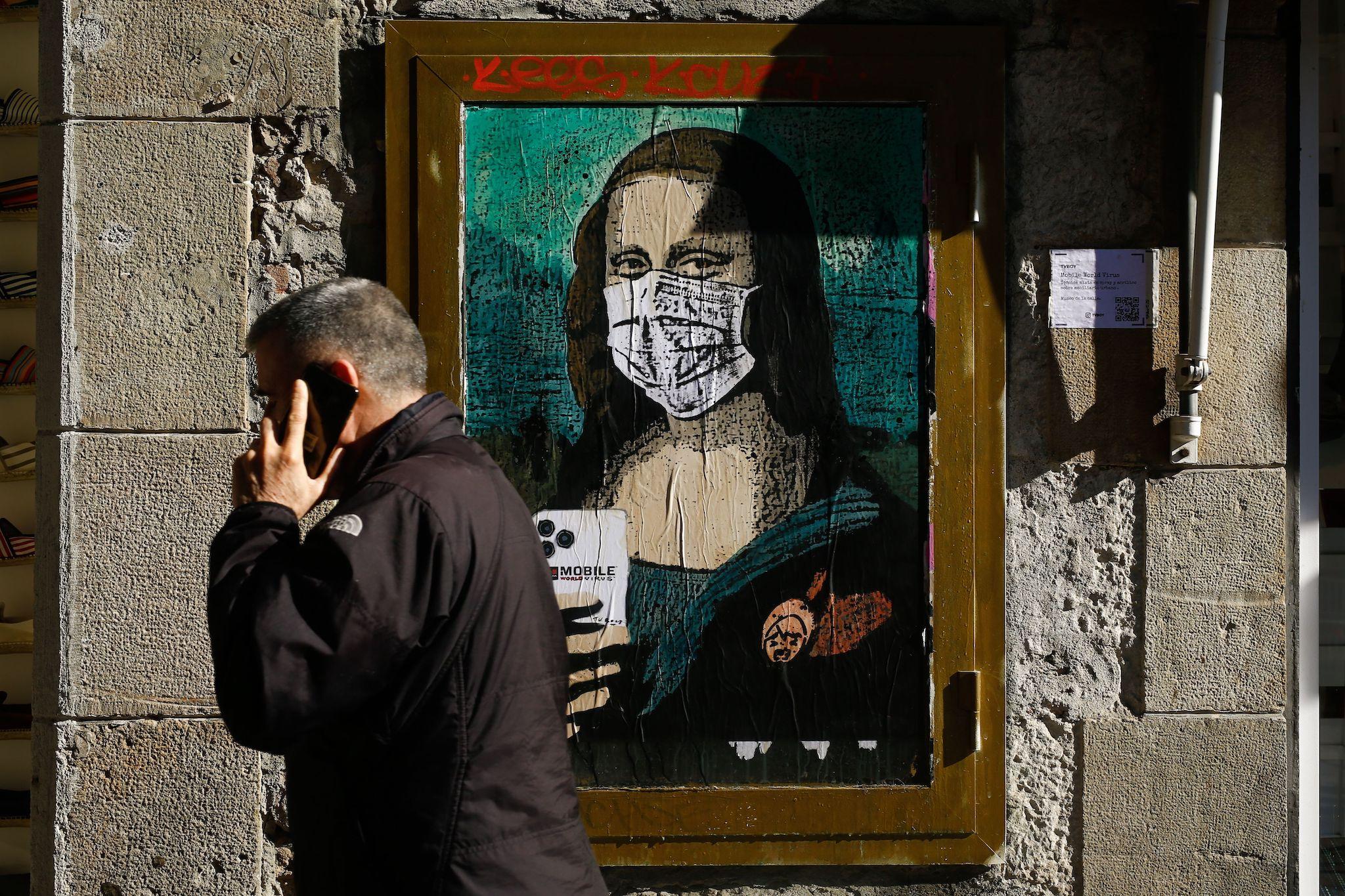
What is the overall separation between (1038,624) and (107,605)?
2747 millimetres

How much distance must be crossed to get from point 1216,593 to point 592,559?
1862mm

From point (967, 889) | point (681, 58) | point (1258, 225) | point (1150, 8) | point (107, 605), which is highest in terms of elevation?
point (1150, 8)

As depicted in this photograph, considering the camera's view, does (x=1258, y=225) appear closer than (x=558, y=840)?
No

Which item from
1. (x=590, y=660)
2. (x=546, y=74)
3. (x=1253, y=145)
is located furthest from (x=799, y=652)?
(x=1253, y=145)

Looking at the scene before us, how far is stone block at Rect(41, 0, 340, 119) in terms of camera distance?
285 centimetres

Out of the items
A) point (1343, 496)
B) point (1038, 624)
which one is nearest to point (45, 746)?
point (1038, 624)

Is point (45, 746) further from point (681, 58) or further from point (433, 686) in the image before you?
point (681, 58)

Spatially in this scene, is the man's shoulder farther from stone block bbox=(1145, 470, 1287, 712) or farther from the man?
stone block bbox=(1145, 470, 1287, 712)

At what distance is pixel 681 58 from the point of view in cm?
286

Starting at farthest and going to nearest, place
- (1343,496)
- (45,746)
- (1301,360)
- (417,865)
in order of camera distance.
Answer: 1. (1343,496)
2. (1301,360)
3. (45,746)
4. (417,865)

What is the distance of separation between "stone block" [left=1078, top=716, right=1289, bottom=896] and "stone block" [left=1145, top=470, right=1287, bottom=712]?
10cm

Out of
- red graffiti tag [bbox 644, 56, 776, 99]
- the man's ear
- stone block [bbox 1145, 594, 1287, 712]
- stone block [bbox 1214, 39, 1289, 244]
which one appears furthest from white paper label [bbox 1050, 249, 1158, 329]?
the man's ear

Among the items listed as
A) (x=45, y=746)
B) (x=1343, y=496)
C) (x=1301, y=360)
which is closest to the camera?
(x=45, y=746)

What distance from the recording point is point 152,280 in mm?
2836
